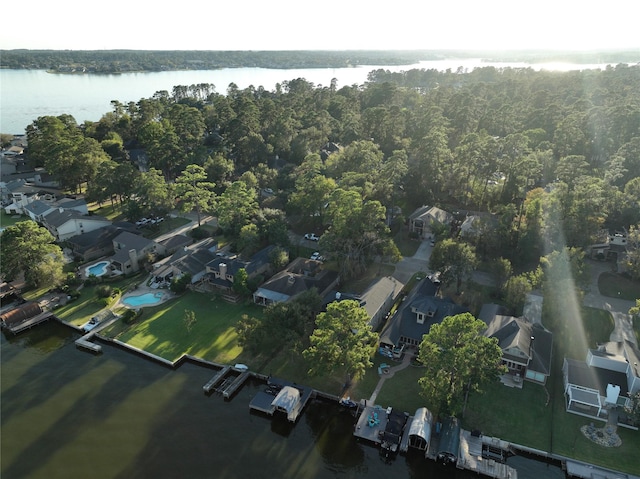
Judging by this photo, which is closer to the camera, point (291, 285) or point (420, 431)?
point (420, 431)

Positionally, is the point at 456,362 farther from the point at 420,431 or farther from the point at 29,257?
the point at 29,257

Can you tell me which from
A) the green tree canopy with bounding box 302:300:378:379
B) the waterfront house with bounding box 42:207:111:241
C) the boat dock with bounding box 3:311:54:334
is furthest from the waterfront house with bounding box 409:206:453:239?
the waterfront house with bounding box 42:207:111:241

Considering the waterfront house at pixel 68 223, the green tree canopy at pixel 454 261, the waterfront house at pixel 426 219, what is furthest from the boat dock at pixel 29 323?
the waterfront house at pixel 426 219

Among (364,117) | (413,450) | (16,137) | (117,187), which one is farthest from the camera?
(16,137)

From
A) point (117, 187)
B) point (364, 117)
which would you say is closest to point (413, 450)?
point (117, 187)

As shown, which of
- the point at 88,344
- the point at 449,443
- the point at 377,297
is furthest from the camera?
the point at 377,297

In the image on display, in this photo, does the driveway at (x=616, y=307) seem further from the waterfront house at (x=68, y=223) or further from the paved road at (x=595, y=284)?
the waterfront house at (x=68, y=223)

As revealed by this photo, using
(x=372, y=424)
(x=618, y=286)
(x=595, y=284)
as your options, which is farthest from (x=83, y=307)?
(x=618, y=286)

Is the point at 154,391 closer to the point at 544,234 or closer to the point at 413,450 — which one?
the point at 413,450
